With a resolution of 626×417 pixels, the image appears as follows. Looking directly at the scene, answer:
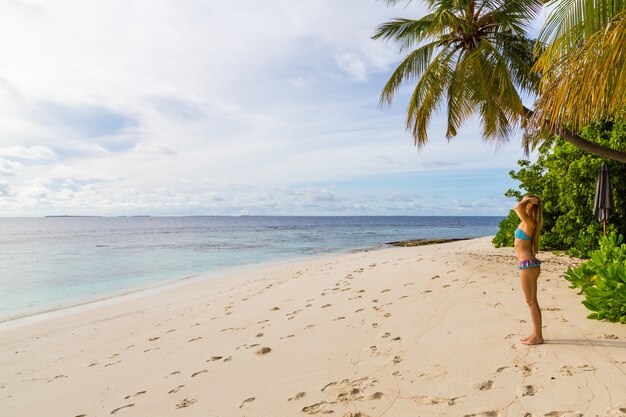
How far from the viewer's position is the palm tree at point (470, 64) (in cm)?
888

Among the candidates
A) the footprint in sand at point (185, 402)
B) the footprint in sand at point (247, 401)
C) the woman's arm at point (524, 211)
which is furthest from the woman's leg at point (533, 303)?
the footprint in sand at point (185, 402)

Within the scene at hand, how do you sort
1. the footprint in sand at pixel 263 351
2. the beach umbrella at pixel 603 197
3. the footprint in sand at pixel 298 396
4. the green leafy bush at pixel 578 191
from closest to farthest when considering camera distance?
the footprint in sand at pixel 298 396 < the footprint in sand at pixel 263 351 < the beach umbrella at pixel 603 197 < the green leafy bush at pixel 578 191

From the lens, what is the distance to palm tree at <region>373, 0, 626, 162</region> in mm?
8883

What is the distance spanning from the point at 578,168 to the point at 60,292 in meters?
16.3

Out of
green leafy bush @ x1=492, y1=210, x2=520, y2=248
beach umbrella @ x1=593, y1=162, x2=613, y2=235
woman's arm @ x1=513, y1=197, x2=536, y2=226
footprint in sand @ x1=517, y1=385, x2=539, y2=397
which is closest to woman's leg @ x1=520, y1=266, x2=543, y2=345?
woman's arm @ x1=513, y1=197, x2=536, y2=226

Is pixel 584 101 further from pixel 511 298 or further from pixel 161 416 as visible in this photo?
pixel 161 416

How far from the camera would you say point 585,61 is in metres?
4.04

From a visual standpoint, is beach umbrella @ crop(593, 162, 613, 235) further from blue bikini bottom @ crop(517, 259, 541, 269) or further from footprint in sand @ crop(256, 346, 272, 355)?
footprint in sand @ crop(256, 346, 272, 355)

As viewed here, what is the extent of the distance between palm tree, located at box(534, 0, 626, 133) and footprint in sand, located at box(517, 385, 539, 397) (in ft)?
8.83

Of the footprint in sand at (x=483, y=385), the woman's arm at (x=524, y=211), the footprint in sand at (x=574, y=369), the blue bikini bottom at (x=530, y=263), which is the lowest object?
the footprint in sand at (x=483, y=385)

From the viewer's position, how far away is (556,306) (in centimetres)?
513

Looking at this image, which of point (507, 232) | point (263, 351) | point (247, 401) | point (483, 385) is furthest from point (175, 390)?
point (507, 232)

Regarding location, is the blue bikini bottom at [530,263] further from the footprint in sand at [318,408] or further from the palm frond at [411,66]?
the palm frond at [411,66]

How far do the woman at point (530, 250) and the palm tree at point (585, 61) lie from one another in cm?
109
